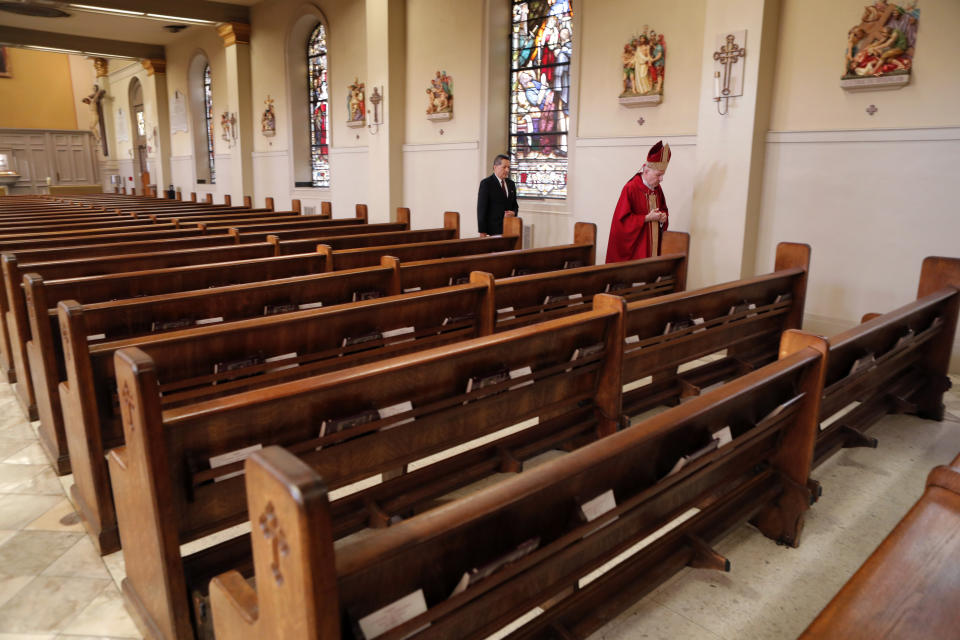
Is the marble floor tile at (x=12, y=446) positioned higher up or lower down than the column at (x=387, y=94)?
lower down

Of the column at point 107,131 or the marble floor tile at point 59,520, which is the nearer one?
the marble floor tile at point 59,520

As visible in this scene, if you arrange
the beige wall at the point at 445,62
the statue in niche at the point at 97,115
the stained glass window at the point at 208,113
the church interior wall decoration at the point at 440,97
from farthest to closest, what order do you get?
the statue in niche at the point at 97,115
the stained glass window at the point at 208,113
the church interior wall decoration at the point at 440,97
the beige wall at the point at 445,62

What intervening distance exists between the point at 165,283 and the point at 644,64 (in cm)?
504

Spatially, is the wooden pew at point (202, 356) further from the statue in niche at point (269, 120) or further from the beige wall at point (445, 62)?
the statue in niche at point (269, 120)

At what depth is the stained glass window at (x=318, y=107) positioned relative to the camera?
449 inches

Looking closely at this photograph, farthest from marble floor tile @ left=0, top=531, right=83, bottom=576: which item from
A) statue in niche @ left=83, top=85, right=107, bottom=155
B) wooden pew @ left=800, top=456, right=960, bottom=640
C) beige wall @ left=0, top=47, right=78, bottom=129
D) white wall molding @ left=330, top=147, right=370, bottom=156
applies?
beige wall @ left=0, top=47, right=78, bottom=129

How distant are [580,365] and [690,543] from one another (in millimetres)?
740

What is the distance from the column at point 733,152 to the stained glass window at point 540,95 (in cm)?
227

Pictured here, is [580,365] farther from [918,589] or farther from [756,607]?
[918,589]

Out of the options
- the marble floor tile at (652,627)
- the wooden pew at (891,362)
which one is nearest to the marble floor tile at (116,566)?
the marble floor tile at (652,627)

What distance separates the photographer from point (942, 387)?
3.27m

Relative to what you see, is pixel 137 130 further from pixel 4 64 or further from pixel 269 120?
pixel 269 120

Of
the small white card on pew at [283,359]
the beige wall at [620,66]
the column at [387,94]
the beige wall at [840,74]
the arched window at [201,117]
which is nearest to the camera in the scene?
the small white card on pew at [283,359]

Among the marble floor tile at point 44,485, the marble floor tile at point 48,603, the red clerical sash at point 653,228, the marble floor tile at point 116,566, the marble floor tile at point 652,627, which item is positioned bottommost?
the marble floor tile at point 48,603
